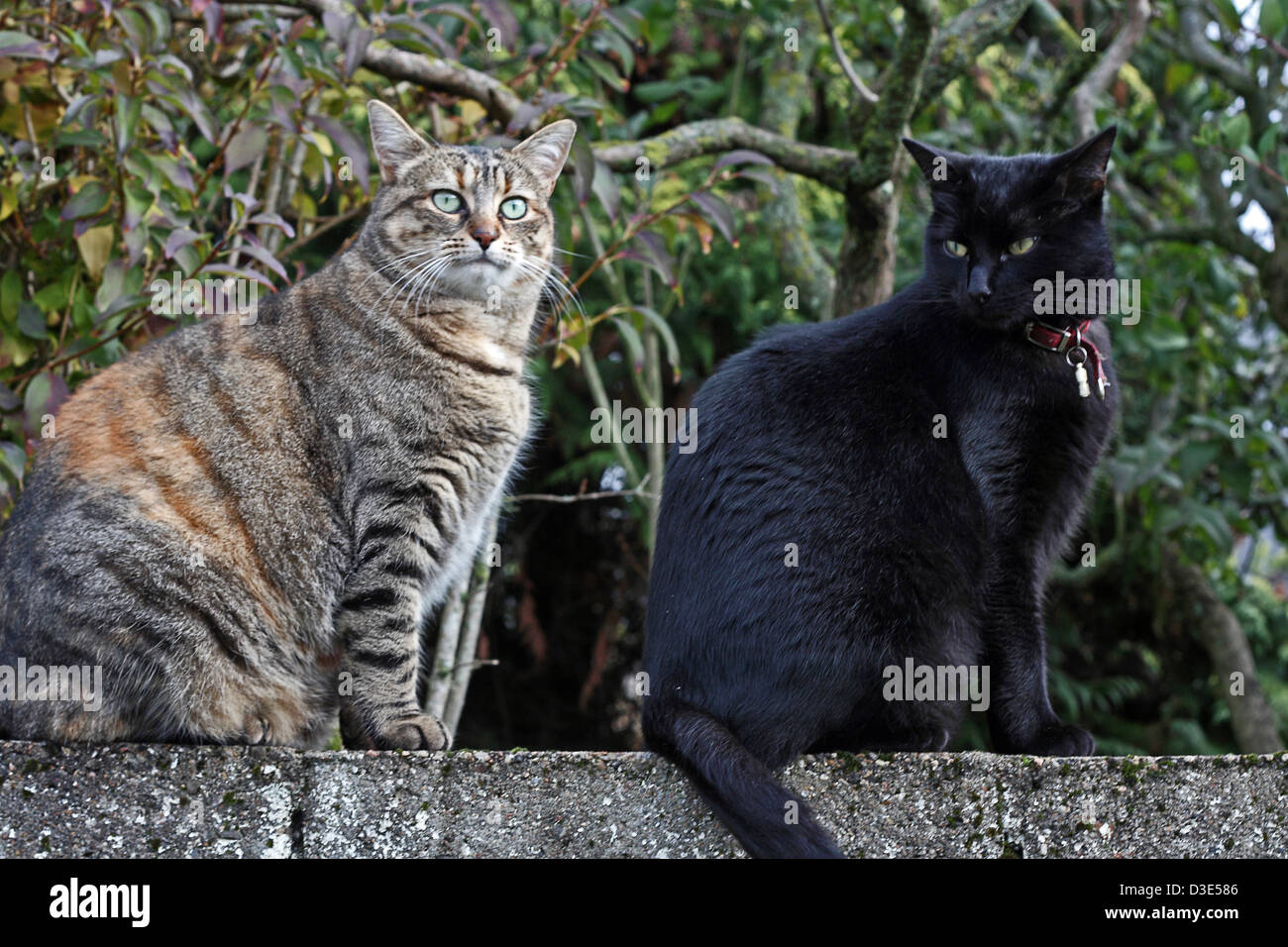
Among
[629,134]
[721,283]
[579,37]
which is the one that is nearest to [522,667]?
[721,283]

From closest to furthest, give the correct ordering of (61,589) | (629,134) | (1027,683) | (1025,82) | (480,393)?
(61,589)
(1027,683)
(480,393)
(629,134)
(1025,82)

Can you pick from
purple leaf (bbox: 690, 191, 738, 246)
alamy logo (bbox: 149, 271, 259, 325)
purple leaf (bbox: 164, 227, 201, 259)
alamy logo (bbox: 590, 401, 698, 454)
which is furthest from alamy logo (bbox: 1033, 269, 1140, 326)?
purple leaf (bbox: 164, 227, 201, 259)

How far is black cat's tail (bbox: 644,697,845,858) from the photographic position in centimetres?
190

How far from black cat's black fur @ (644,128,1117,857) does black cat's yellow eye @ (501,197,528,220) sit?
2.18 ft

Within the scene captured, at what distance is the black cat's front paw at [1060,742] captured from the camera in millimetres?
2395

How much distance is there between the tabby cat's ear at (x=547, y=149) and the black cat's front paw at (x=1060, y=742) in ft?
5.62

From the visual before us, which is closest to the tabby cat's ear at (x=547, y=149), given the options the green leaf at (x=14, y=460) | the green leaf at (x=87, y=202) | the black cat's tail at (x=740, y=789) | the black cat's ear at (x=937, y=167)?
the black cat's ear at (x=937, y=167)

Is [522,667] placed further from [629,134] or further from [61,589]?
[61,589]

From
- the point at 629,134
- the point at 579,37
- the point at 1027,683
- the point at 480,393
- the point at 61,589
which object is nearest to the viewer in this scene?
the point at 61,589

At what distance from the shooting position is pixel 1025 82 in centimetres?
482

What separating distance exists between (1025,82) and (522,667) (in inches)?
130

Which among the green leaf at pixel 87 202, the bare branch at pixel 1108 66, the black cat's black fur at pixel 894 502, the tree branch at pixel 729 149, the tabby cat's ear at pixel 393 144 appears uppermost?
the bare branch at pixel 1108 66

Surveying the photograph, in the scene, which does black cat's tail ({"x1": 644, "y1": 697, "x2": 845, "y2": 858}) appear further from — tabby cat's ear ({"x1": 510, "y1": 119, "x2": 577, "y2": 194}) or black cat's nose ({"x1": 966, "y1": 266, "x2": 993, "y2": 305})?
tabby cat's ear ({"x1": 510, "y1": 119, "x2": 577, "y2": 194})
